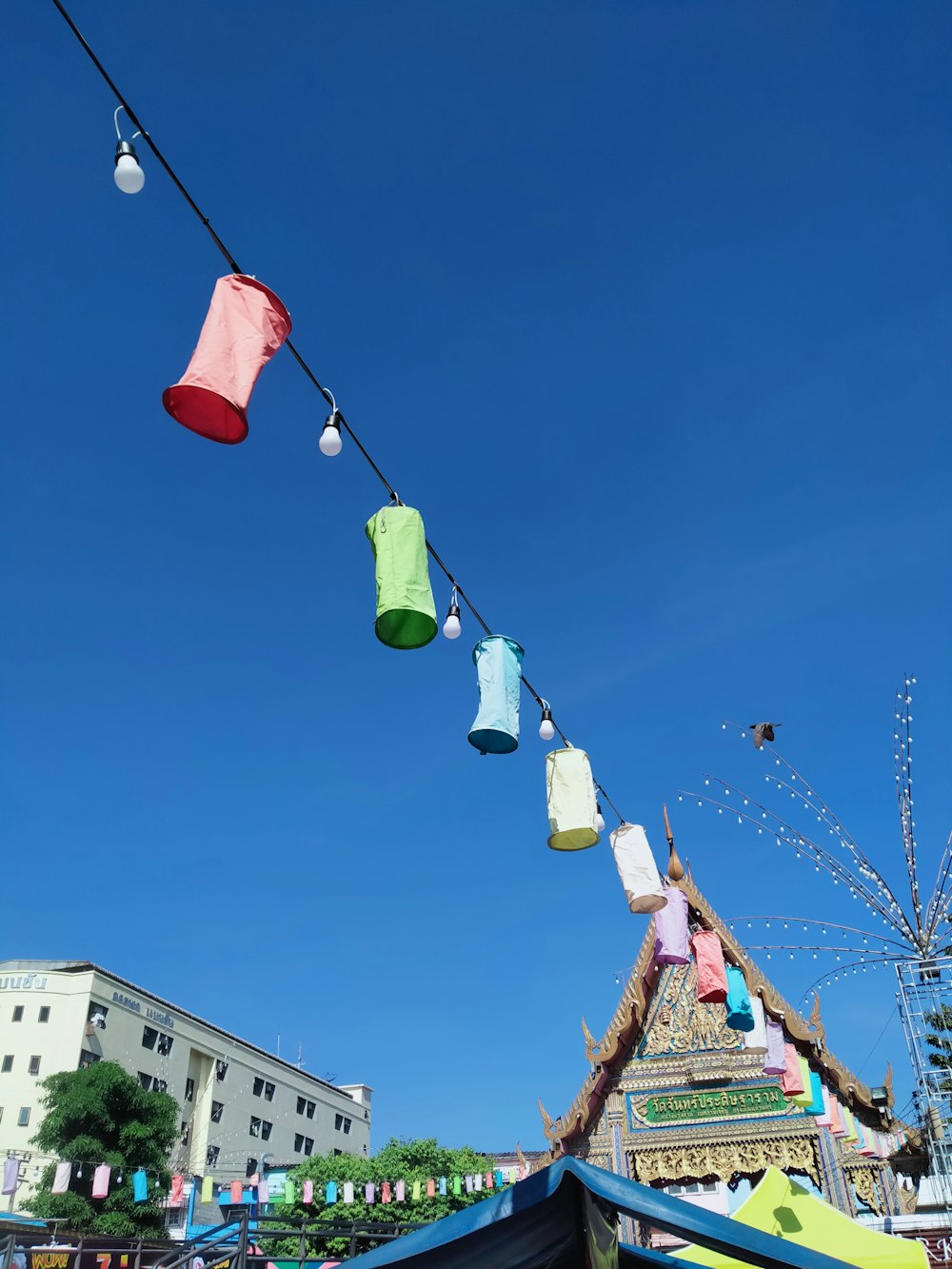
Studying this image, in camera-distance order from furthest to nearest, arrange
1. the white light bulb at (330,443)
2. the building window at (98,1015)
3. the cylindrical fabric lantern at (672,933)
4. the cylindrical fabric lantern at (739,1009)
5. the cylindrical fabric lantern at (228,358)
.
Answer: the building window at (98,1015), the cylindrical fabric lantern at (739,1009), the cylindrical fabric lantern at (672,933), the white light bulb at (330,443), the cylindrical fabric lantern at (228,358)

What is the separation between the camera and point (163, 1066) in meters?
46.4

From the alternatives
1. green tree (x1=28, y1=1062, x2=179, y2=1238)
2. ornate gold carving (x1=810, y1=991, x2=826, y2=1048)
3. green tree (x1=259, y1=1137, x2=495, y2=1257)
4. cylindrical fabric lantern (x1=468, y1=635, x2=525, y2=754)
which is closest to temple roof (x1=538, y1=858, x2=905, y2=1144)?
ornate gold carving (x1=810, y1=991, x2=826, y2=1048)

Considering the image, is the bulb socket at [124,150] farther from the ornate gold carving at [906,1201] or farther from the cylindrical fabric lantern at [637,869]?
the ornate gold carving at [906,1201]

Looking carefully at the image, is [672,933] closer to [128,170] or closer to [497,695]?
[497,695]

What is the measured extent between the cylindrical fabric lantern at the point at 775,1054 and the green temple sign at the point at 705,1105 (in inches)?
40.0

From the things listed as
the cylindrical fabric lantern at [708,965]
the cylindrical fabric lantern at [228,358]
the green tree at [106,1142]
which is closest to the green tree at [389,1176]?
the green tree at [106,1142]

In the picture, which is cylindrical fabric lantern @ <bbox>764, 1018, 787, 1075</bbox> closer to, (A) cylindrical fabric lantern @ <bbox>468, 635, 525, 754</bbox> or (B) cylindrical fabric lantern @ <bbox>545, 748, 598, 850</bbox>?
(B) cylindrical fabric lantern @ <bbox>545, 748, 598, 850</bbox>

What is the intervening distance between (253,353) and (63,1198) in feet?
115

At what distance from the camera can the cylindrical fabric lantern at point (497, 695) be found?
313 inches

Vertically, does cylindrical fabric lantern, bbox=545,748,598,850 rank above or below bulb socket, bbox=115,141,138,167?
below

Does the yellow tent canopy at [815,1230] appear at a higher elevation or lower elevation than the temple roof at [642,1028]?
lower

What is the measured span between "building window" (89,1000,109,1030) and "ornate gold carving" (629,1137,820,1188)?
110 feet

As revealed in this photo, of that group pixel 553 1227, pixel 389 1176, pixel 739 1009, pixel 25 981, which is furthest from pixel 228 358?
pixel 25 981

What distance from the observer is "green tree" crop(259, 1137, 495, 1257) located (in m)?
32.4
